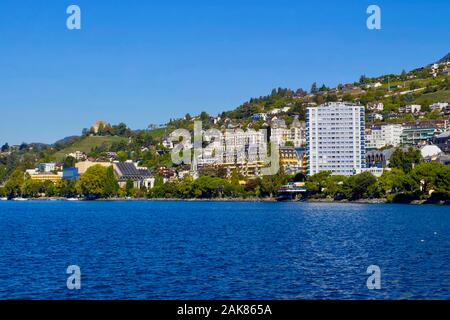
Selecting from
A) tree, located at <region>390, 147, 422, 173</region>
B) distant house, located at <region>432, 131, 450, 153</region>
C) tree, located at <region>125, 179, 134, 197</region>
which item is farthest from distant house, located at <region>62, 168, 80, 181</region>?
tree, located at <region>390, 147, 422, 173</region>

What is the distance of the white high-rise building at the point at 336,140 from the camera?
142m

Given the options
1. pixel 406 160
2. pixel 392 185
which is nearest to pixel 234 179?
pixel 406 160

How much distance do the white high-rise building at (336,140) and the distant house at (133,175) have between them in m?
40.0

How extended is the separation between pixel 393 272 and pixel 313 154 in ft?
382

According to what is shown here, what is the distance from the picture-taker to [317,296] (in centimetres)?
2239

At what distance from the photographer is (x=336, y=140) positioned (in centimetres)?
14488

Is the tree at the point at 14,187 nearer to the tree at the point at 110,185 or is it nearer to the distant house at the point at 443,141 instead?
the tree at the point at 110,185

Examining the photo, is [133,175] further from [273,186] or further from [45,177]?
[273,186]

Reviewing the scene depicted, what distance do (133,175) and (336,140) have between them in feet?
173

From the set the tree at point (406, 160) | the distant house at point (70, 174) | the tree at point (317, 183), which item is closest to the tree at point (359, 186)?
the tree at point (317, 183)

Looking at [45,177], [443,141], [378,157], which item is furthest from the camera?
[45,177]

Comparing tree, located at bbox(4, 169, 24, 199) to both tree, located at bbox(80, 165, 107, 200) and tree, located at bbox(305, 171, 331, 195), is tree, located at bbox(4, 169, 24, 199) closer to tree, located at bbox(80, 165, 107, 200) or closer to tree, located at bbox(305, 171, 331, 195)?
tree, located at bbox(80, 165, 107, 200)

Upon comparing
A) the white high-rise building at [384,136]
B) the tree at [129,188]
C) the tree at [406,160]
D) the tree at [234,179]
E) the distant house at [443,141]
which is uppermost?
the white high-rise building at [384,136]
